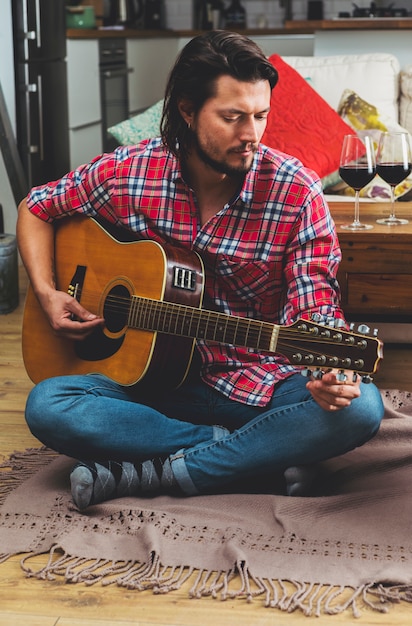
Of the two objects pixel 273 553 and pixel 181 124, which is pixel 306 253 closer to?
pixel 181 124

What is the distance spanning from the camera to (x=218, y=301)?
1962 mm

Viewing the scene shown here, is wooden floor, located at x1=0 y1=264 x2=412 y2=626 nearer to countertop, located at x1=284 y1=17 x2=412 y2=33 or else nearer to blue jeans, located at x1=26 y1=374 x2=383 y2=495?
blue jeans, located at x1=26 y1=374 x2=383 y2=495

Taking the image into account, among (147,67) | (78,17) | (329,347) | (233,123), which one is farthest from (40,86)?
(329,347)

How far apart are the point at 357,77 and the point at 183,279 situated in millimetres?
2076

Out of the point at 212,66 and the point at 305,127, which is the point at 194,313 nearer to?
the point at 212,66

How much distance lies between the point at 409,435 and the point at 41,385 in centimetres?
86

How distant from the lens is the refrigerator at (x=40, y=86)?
13.9 feet

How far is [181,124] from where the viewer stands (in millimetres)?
1965

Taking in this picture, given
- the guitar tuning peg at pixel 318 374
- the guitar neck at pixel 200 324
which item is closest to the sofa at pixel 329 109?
the guitar neck at pixel 200 324

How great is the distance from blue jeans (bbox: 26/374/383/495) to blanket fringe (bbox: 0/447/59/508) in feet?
0.53

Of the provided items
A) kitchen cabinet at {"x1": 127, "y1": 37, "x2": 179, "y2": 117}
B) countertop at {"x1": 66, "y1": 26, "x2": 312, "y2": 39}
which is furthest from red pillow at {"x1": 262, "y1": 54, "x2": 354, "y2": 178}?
kitchen cabinet at {"x1": 127, "y1": 37, "x2": 179, "y2": 117}

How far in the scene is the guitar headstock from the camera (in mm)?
1580

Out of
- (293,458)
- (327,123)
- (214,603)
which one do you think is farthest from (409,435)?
(327,123)

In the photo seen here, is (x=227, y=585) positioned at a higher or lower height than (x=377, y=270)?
lower
